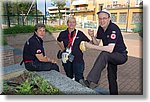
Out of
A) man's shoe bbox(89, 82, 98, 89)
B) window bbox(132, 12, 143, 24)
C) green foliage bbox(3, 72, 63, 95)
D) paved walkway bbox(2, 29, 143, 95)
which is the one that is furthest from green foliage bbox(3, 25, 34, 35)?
window bbox(132, 12, 143, 24)

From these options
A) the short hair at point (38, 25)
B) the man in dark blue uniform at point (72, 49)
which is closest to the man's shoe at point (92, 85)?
the man in dark blue uniform at point (72, 49)

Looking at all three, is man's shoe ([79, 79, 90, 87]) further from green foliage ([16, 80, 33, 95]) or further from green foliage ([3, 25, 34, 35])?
green foliage ([3, 25, 34, 35])

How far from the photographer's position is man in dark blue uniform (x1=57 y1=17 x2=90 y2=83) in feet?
8.95

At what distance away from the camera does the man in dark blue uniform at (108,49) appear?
265 cm

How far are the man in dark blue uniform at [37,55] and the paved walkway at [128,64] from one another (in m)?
0.07

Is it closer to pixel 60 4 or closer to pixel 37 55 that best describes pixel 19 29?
pixel 37 55

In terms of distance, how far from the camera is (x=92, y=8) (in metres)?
2.70

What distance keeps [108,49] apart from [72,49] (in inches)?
16.8

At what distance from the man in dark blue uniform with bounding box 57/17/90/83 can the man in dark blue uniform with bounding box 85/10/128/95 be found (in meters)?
0.12

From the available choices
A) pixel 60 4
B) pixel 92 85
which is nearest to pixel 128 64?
pixel 92 85

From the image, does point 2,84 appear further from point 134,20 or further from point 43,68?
point 134,20

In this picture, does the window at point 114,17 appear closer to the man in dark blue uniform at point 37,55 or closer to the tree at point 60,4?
the tree at point 60,4

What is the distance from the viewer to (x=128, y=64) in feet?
8.79

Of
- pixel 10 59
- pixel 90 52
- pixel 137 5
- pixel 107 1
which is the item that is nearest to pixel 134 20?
pixel 137 5
